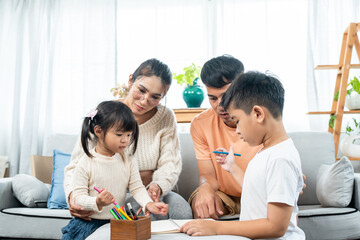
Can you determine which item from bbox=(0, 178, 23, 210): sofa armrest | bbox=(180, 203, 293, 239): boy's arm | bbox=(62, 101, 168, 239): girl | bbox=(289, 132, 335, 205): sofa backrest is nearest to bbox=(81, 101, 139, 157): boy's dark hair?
bbox=(62, 101, 168, 239): girl

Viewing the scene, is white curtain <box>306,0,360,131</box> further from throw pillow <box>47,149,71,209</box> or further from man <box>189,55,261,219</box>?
throw pillow <box>47,149,71,209</box>

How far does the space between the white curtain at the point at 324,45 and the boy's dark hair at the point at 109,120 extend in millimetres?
2776

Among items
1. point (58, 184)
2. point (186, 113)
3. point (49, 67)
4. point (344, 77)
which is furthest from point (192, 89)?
point (49, 67)

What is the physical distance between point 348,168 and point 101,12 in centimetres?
316

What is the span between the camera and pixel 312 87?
3896 mm

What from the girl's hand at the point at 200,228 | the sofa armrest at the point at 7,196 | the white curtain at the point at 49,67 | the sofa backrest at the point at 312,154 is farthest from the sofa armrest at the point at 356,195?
the white curtain at the point at 49,67

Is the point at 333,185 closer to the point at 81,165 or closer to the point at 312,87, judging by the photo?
Result: the point at 81,165

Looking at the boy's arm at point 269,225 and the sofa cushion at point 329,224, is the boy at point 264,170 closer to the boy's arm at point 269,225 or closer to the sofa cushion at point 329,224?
the boy's arm at point 269,225

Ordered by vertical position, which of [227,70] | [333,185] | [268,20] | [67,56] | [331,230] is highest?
[268,20]

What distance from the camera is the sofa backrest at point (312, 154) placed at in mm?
2375

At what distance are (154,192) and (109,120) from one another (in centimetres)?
37

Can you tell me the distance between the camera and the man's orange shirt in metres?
1.82

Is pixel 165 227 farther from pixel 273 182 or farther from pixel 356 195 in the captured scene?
pixel 356 195

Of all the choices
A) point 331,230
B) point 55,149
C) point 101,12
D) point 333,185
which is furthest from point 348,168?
point 101,12
